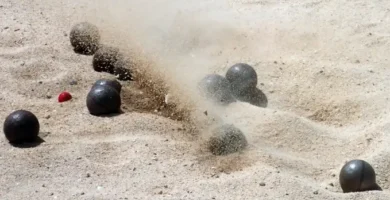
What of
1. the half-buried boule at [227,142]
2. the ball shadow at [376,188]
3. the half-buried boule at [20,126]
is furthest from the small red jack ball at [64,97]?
the ball shadow at [376,188]

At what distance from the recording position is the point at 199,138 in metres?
6.00

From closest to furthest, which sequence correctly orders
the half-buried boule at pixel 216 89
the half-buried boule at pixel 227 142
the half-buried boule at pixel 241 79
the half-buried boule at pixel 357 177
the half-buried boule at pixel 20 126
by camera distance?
the half-buried boule at pixel 357 177
the half-buried boule at pixel 227 142
the half-buried boule at pixel 20 126
the half-buried boule at pixel 216 89
the half-buried boule at pixel 241 79

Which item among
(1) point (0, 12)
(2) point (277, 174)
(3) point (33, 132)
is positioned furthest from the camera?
(1) point (0, 12)

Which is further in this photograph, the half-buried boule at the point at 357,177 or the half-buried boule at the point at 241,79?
the half-buried boule at the point at 241,79

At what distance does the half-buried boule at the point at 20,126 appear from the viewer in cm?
588

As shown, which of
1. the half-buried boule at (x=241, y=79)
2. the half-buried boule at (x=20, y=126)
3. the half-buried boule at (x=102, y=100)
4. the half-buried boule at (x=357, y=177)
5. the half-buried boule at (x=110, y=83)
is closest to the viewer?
the half-buried boule at (x=357, y=177)

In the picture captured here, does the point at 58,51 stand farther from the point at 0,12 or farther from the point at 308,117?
the point at 308,117

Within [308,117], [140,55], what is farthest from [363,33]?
[140,55]

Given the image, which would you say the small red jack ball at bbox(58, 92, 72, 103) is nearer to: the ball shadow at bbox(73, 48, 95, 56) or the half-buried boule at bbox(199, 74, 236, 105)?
the ball shadow at bbox(73, 48, 95, 56)

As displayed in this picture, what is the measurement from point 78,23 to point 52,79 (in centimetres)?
105

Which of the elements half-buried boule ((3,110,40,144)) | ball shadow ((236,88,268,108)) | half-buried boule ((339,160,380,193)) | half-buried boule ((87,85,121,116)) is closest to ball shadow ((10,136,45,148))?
half-buried boule ((3,110,40,144))

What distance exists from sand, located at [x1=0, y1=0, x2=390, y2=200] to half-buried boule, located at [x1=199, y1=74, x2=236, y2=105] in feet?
0.26

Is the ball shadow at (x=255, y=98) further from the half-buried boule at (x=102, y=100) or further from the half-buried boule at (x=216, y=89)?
the half-buried boule at (x=102, y=100)

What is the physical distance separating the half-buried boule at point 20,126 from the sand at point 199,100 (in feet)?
0.34
